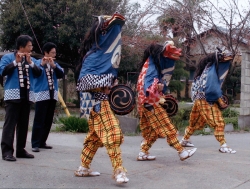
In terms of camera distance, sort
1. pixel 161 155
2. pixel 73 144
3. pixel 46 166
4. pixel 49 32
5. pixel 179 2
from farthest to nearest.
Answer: pixel 49 32, pixel 179 2, pixel 73 144, pixel 161 155, pixel 46 166

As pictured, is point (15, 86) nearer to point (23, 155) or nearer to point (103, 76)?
point (23, 155)

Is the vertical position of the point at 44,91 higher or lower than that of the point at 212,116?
higher

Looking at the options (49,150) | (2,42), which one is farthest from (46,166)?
(2,42)

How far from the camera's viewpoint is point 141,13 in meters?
17.7

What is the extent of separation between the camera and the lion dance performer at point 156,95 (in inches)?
237

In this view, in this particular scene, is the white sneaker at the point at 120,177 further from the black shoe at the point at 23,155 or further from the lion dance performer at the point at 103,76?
the black shoe at the point at 23,155

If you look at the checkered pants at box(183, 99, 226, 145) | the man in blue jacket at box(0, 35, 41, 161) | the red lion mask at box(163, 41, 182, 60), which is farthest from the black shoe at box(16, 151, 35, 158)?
the checkered pants at box(183, 99, 226, 145)

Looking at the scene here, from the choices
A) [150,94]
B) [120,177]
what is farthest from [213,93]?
[120,177]

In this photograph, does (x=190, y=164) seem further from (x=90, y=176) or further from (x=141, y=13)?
(x=141, y=13)

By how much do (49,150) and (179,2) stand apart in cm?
917

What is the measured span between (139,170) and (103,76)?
1.57 metres

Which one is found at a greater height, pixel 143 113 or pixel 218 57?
pixel 218 57

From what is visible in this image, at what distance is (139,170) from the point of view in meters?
5.75

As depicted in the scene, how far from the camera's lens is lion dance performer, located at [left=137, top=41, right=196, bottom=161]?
237 inches
